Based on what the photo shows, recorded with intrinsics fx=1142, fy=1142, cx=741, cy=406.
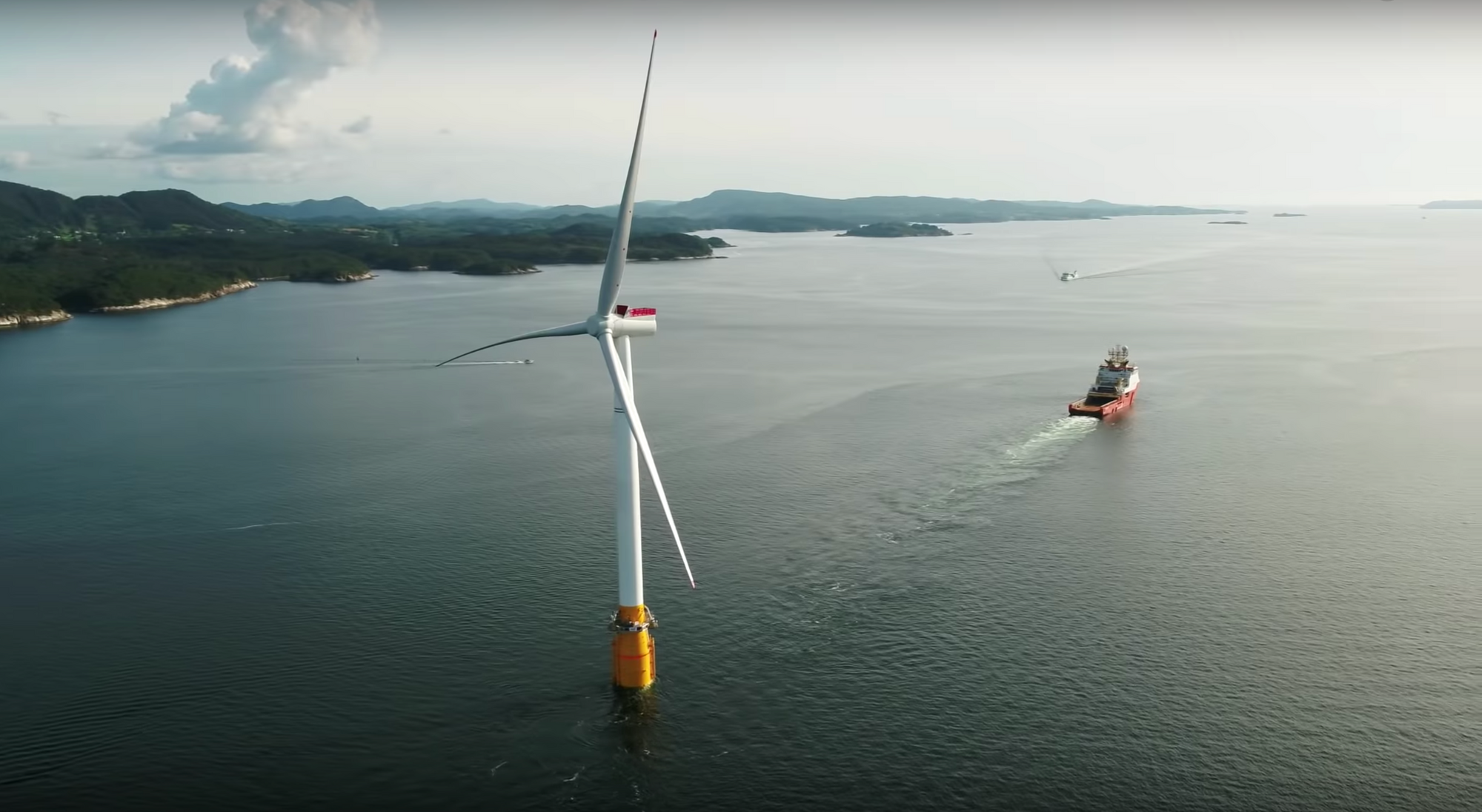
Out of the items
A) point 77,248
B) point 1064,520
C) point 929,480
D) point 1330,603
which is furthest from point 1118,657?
point 77,248

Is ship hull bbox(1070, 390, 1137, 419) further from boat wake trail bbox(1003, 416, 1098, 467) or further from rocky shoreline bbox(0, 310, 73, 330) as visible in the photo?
rocky shoreline bbox(0, 310, 73, 330)

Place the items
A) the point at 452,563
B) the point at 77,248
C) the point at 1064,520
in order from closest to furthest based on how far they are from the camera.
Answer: the point at 452,563, the point at 1064,520, the point at 77,248

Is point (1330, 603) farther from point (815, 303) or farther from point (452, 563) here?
point (815, 303)

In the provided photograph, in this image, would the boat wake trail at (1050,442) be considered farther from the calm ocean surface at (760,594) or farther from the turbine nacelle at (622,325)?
the turbine nacelle at (622,325)

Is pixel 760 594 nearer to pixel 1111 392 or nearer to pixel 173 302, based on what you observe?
pixel 1111 392

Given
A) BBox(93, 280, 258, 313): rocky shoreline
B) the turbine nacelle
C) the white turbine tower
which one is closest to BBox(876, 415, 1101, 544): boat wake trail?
the white turbine tower
